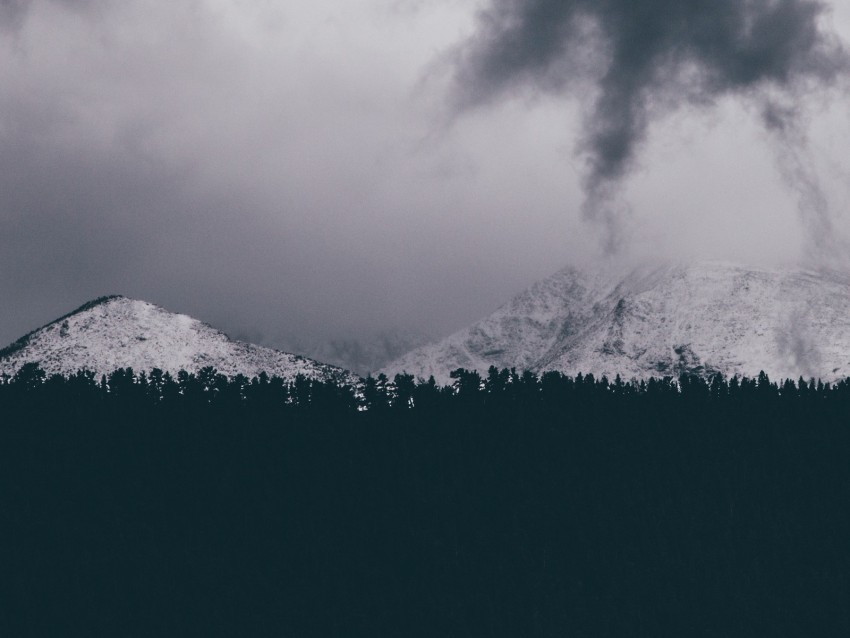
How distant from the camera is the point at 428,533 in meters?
190

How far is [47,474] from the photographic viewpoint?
635 ft

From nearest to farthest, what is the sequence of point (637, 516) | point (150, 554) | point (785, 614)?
1. point (785, 614)
2. point (150, 554)
3. point (637, 516)

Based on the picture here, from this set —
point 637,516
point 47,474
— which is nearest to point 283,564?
point 47,474

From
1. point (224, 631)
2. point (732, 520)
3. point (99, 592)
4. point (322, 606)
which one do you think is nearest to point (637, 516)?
point (732, 520)

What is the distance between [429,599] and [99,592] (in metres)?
43.8

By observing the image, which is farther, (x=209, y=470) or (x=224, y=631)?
(x=209, y=470)

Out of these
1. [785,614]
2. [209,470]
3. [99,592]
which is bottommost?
[785,614]

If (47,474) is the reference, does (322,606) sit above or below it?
below

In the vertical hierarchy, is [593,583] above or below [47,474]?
below

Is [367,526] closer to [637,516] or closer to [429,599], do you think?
[429,599]

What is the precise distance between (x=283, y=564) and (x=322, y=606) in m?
10.4

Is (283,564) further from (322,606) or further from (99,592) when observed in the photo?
(99,592)

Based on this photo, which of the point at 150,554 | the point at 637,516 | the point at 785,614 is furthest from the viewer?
the point at 637,516

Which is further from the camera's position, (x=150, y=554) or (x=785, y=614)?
(x=150, y=554)
